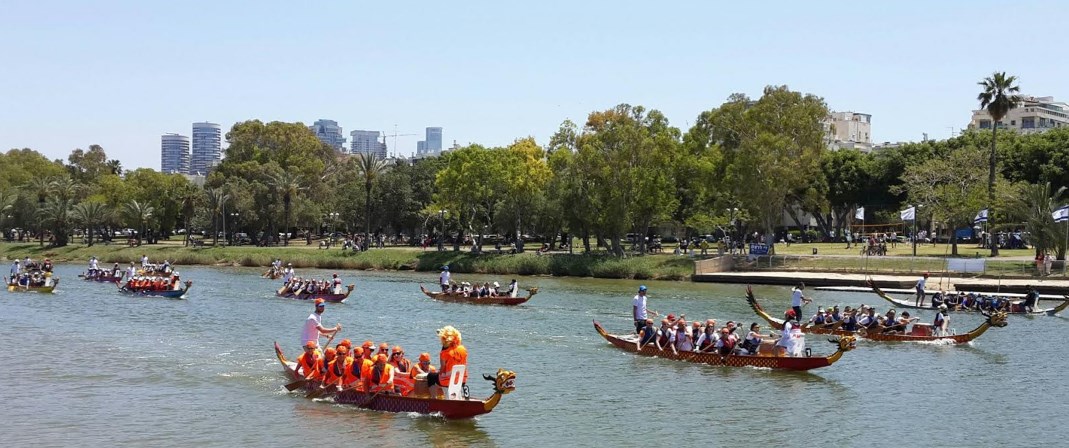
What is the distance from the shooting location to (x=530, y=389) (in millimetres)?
32938

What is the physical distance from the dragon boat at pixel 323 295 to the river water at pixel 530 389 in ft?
20.6

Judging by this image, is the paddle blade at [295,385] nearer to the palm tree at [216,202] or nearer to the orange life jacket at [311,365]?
the orange life jacket at [311,365]

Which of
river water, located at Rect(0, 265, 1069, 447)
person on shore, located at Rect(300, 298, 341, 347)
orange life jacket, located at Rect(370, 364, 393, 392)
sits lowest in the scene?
river water, located at Rect(0, 265, 1069, 447)

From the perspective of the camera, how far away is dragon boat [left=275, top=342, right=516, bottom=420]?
2614cm

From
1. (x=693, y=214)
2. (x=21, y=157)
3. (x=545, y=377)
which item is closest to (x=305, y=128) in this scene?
(x=21, y=157)

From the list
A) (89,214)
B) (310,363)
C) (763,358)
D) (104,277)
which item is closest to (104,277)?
(104,277)

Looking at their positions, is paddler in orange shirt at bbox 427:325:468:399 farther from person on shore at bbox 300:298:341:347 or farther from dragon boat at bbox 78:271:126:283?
dragon boat at bbox 78:271:126:283

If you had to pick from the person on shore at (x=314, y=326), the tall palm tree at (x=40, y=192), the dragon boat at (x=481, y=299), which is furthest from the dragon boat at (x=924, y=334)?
the tall palm tree at (x=40, y=192)

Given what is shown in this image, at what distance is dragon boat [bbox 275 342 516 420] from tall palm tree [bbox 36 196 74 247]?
105 meters

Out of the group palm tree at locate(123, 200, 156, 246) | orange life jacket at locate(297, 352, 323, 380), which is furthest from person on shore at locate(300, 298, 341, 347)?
palm tree at locate(123, 200, 156, 246)

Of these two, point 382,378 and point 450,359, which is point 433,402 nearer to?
point 450,359

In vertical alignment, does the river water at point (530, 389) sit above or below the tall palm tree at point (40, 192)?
below

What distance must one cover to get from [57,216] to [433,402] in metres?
108

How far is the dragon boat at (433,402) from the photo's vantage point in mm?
26141
